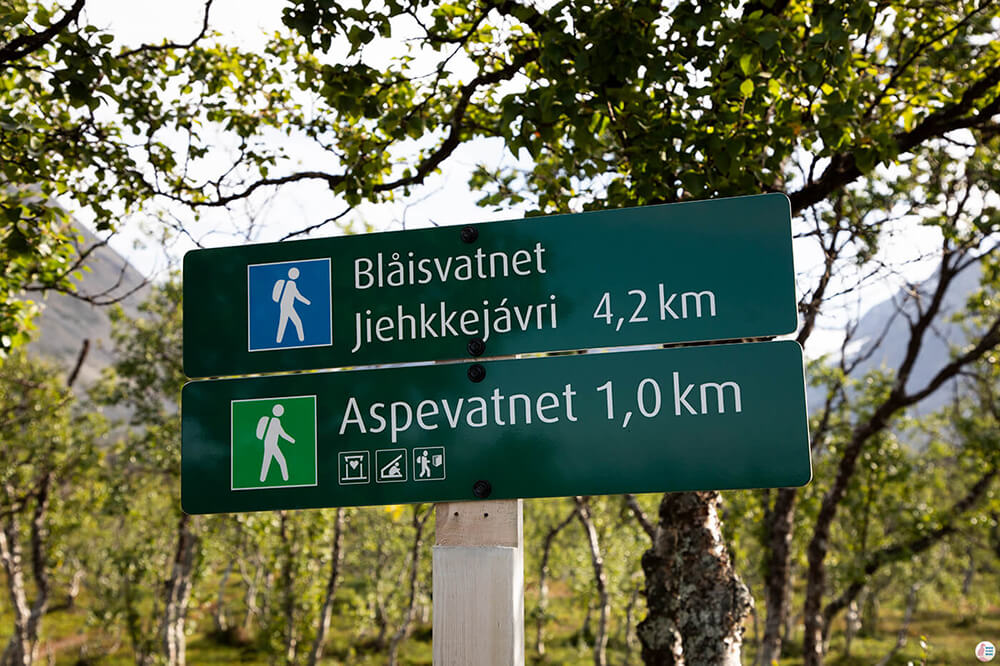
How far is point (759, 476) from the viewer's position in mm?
2756

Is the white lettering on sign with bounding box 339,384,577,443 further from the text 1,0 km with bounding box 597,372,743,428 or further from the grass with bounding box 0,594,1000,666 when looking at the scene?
the grass with bounding box 0,594,1000,666

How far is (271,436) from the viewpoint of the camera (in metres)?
3.06

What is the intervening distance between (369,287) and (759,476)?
1.47 m

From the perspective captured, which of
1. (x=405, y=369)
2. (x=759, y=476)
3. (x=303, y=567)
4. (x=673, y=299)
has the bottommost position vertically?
(x=303, y=567)

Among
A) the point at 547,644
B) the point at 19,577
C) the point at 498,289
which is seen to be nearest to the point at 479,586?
the point at 498,289

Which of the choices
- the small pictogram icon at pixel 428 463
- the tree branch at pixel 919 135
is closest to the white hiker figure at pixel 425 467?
the small pictogram icon at pixel 428 463

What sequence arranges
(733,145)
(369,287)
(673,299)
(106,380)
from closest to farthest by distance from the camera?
1. (673,299)
2. (369,287)
3. (733,145)
4. (106,380)

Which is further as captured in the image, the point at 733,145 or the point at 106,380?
the point at 106,380

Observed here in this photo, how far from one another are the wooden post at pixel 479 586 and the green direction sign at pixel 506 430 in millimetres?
87

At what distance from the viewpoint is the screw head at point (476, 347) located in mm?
3006

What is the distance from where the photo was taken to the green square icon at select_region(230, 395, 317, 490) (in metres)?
3.00

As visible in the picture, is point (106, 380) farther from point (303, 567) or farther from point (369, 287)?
point (369, 287)

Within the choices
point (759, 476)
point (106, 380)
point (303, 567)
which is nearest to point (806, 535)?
point (303, 567)

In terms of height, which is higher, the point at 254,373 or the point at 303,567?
the point at 254,373
